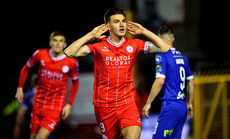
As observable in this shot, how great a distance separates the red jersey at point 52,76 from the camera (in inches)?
298

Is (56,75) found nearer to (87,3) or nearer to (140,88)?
(140,88)

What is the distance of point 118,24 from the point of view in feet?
19.7

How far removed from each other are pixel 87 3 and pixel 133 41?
668 inches

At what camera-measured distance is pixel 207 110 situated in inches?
474

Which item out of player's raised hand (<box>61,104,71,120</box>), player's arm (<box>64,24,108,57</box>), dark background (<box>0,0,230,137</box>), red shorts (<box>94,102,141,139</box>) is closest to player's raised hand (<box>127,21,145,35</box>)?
player's arm (<box>64,24,108,57</box>)

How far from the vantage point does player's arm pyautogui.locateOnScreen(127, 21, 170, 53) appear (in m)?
5.98

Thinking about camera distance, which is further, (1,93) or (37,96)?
(1,93)

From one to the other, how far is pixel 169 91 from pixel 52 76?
2283 millimetres

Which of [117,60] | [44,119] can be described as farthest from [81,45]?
[44,119]

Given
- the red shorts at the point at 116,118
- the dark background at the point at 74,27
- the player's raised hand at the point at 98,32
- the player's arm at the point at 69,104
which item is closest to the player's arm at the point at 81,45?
the player's raised hand at the point at 98,32

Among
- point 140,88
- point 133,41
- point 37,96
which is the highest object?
point 133,41

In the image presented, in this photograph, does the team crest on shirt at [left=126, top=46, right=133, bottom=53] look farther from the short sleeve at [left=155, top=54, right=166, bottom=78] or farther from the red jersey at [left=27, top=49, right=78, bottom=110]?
the red jersey at [left=27, top=49, right=78, bottom=110]

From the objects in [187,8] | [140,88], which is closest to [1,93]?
[140,88]

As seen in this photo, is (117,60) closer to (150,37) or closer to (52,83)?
(150,37)
